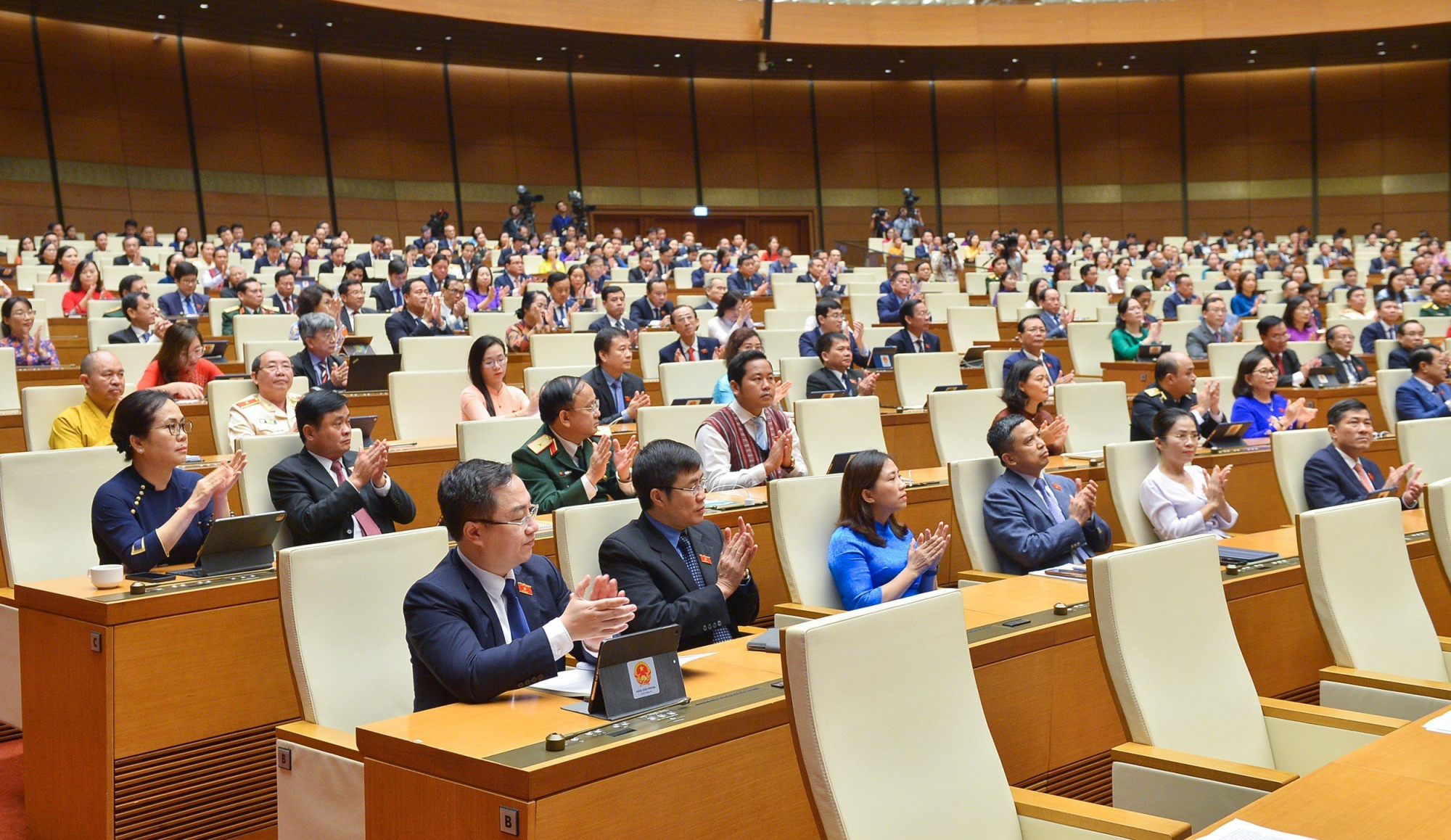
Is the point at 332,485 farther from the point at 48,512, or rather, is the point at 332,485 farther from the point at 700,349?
the point at 700,349

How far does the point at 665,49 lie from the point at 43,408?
1144cm

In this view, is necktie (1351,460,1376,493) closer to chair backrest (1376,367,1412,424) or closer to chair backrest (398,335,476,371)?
chair backrest (1376,367,1412,424)

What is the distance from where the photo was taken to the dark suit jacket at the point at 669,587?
2385 millimetres

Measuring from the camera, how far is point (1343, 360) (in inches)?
239

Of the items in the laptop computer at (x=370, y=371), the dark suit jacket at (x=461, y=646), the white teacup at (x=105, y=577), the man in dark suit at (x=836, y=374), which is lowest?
the dark suit jacket at (x=461, y=646)

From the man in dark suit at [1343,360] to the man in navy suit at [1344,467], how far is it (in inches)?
85.8

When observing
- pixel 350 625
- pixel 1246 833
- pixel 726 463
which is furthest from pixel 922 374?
pixel 1246 833

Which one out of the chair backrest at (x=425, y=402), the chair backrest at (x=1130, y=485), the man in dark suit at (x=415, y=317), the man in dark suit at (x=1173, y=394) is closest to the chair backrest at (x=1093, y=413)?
the man in dark suit at (x=1173, y=394)

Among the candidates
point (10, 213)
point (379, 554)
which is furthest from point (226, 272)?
point (379, 554)

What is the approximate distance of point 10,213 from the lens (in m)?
12.3

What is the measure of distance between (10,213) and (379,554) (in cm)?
1234

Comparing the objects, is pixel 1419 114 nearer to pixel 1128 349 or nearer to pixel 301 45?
pixel 1128 349

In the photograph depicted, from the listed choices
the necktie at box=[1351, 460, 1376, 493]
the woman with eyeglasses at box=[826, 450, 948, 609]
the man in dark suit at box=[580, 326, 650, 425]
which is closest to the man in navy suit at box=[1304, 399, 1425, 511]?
the necktie at box=[1351, 460, 1376, 493]

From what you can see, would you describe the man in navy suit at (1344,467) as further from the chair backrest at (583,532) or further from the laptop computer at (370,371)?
the laptop computer at (370,371)
